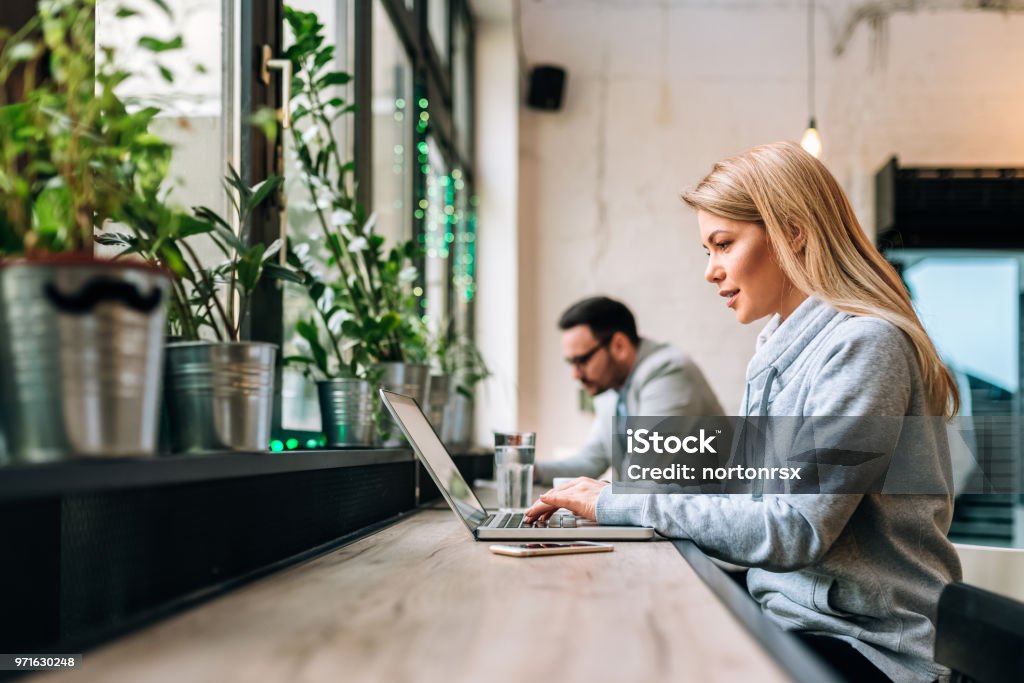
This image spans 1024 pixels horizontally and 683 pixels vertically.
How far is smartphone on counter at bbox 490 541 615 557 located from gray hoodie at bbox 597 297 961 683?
16cm

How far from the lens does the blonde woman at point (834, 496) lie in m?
1.34

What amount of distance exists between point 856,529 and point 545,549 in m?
0.48

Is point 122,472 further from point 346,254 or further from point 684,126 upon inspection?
point 684,126

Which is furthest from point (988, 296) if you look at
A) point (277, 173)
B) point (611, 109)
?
point (277, 173)

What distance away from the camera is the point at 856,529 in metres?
1.42

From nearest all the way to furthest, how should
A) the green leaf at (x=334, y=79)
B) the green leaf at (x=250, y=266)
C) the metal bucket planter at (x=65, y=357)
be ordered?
the metal bucket planter at (x=65, y=357)
the green leaf at (x=250, y=266)
the green leaf at (x=334, y=79)

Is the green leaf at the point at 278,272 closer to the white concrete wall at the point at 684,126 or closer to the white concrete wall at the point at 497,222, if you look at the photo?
the white concrete wall at the point at 497,222

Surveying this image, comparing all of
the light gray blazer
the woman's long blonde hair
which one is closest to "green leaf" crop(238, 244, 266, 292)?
the woman's long blonde hair

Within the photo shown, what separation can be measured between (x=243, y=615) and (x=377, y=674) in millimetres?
230

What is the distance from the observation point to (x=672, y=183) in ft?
17.3

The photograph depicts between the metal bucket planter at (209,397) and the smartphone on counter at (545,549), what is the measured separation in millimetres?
392

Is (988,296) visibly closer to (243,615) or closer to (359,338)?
(359,338)

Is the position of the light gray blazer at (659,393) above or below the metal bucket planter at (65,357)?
below

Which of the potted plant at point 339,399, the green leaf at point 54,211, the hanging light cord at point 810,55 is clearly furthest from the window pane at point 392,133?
the hanging light cord at point 810,55
